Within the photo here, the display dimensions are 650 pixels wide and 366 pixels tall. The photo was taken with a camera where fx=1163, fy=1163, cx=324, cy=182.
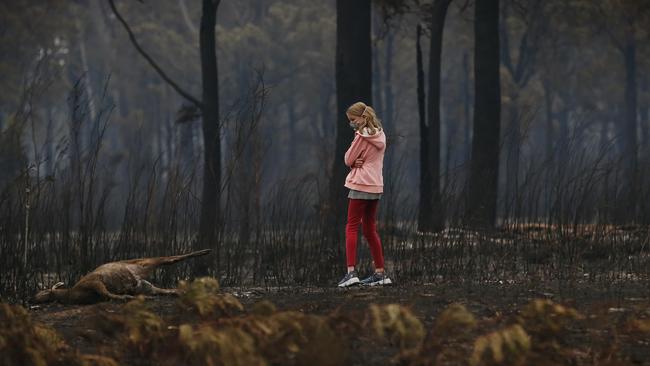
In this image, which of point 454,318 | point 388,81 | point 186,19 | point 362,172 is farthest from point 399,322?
point 186,19

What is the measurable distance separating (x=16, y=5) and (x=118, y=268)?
25.1m

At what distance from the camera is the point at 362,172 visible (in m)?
8.12

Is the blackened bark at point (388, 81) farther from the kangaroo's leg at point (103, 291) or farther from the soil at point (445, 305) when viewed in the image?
the kangaroo's leg at point (103, 291)

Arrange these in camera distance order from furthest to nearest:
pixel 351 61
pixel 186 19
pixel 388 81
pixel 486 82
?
pixel 186 19
pixel 388 81
pixel 486 82
pixel 351 61

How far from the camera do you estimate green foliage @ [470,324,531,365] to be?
4227 millimetres

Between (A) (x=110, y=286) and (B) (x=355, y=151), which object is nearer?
(A) (x=110, y=286)

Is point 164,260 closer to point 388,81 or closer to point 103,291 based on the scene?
point 103,291

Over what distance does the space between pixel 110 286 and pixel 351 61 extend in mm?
6204

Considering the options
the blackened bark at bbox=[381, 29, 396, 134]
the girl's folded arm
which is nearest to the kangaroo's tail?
the girl's folded arm

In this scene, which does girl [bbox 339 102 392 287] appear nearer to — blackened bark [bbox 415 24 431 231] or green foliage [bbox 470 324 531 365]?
green foliage [bbox 470 324 531 365]

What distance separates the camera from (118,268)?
7.55 m

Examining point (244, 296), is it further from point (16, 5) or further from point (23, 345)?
point (16, 5)

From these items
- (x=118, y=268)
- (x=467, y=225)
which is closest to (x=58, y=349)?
(x=118, y=268)

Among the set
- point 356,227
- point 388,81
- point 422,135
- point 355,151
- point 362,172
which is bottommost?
point 356,227
